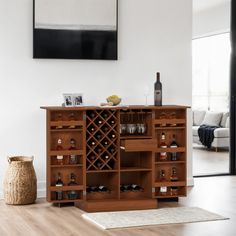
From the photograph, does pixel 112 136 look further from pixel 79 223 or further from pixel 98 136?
pixel 79 223

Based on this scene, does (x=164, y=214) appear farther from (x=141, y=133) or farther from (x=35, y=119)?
(x=35, y=119)

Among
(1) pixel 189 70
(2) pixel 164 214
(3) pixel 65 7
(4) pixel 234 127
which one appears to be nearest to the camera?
(2) pixel 164 214

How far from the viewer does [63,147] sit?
20.2ft

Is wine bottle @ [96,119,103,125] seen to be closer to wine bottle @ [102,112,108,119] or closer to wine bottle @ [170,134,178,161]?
wine bottle @ [102,112,108,119]

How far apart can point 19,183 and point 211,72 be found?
11.8 ft

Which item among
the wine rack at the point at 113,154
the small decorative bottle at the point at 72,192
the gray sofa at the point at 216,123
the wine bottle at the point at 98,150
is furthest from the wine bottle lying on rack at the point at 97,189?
the gray sofa at the point at 216,123

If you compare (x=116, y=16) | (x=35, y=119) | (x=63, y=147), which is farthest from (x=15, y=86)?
(x=116, y=16)

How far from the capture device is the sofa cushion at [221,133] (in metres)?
8.55

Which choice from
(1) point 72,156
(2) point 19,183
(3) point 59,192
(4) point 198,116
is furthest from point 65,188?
(4) point 198,116

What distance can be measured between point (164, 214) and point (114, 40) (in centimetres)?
208

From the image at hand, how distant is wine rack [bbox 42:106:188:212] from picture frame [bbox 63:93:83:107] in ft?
0.43

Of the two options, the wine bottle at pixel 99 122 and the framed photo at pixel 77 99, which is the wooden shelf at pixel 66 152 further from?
the framed photo at pixel 77 99

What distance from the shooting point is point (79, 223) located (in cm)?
543

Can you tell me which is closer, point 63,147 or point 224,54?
point 63,147
